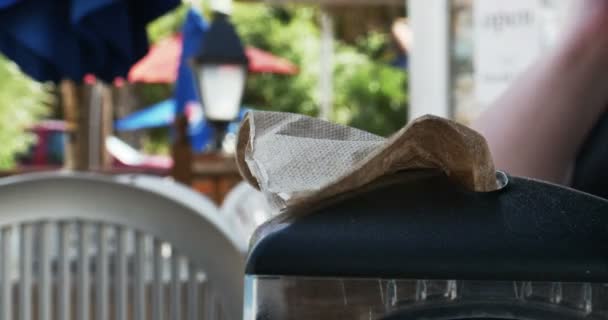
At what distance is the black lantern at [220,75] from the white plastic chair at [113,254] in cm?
351

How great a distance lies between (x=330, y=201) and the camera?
29.9 inches

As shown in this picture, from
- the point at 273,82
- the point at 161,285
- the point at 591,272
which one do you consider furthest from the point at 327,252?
the point at 273,82

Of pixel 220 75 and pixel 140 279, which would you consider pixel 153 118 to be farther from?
pixel 140 279

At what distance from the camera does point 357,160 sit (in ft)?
2.62

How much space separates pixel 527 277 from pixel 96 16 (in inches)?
58.6

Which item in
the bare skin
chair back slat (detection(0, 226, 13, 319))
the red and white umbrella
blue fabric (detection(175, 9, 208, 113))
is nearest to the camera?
the bare skin

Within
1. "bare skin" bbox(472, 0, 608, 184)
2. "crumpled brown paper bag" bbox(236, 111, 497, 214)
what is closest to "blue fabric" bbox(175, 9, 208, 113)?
"bare skin" bbox(472, 0, 608, 184)

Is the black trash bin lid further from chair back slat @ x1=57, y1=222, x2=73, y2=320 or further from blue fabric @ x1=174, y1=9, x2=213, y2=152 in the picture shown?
blue fabric @ x1=174, y1=9, x2=213, y2=152

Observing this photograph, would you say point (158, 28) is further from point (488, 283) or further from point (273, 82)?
point (488, 283)

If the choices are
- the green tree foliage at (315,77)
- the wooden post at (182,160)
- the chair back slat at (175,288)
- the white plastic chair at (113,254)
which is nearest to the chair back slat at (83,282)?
the white plastic chair at (113,254)

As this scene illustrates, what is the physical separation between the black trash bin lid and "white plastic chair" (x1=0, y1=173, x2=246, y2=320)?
2.33 feet

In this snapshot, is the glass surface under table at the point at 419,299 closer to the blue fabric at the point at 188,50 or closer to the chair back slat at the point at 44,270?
the chair back slat at the point at 44,270

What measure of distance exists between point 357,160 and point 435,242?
0.10m

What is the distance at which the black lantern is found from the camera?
4977mm
